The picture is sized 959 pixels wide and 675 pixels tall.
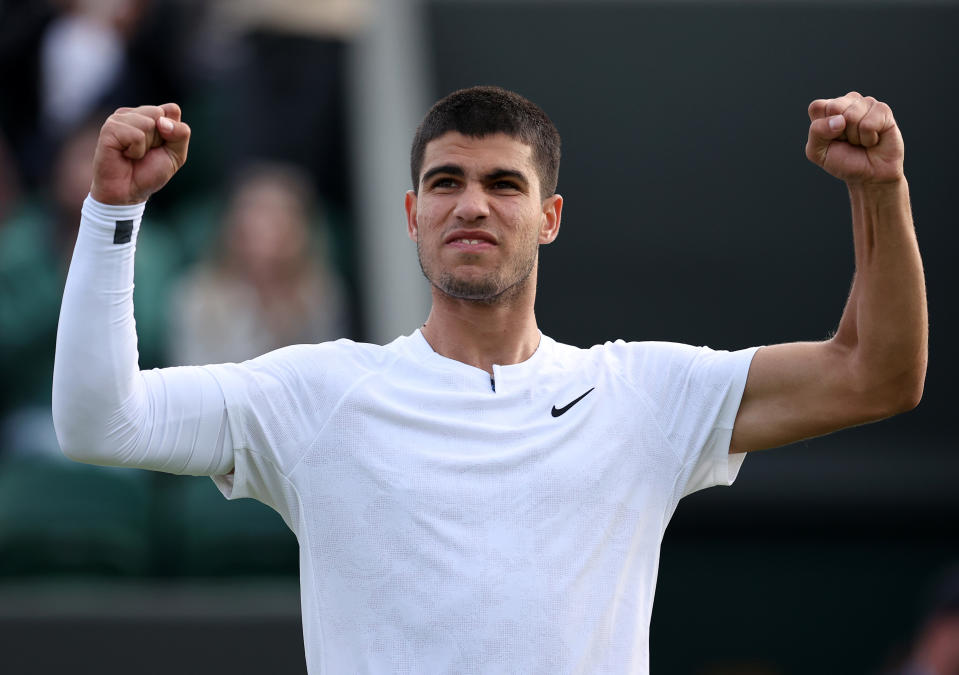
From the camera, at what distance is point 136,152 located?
8.50ft

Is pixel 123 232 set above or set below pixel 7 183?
above

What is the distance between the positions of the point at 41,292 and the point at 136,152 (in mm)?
4399

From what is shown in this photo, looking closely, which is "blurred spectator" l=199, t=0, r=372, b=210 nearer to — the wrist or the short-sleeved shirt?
the short-sleeved shirt

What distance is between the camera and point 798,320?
8023 mm

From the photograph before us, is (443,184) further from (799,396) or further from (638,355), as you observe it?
(799,396)

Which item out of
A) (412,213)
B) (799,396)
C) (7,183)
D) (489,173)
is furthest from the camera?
(7,183)

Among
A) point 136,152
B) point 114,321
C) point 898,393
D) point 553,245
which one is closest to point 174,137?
point 136,152

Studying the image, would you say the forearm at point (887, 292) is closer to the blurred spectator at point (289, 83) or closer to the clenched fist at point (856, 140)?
the clenched fist at point (856, 140)

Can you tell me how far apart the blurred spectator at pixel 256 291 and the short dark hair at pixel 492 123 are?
A: 3504mm

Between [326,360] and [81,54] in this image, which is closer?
[326,360]

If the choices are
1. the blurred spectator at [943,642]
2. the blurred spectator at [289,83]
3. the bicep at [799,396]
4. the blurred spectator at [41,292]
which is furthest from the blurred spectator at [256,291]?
the bicep at [799,396]

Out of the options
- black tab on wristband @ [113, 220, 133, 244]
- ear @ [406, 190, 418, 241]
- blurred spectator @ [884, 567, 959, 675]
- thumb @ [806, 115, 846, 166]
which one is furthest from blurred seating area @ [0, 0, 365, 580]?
thumb @ [806, 115, 846, 166]

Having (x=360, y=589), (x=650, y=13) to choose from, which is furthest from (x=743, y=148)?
(x=360, y=589)

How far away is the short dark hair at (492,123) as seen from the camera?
9.78 ft
